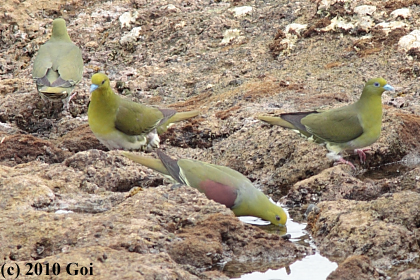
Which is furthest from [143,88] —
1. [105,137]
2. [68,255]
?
[68,255]

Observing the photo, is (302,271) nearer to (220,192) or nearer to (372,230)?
(372,230)

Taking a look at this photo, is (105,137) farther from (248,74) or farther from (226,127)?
(248,74)

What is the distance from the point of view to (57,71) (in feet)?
27.5

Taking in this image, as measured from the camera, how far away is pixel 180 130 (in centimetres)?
775

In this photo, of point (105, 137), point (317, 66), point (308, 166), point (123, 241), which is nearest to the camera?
point (123, 241)

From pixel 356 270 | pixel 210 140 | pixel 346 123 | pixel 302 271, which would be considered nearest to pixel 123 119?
pixel 210 140

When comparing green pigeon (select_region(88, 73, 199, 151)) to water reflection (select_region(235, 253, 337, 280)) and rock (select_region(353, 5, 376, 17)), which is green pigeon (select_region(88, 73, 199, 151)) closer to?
rock (select_region(353, 5, 376, 17))

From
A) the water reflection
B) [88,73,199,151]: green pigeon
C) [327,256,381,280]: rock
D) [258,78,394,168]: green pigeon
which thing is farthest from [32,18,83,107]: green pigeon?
[327,256,381,280]: rock

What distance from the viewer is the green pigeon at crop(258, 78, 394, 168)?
21.9 ft

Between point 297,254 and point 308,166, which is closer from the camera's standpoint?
point 297,254

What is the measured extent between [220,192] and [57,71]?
12.2ft

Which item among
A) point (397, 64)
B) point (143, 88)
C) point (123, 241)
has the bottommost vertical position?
point (143, 88)

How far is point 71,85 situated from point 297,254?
4452mm

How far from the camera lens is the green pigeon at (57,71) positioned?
26.4 feet
